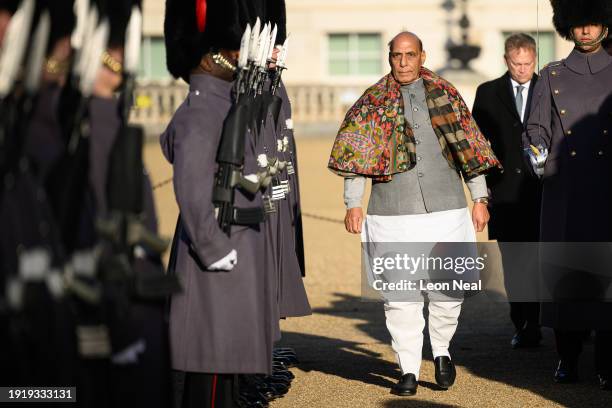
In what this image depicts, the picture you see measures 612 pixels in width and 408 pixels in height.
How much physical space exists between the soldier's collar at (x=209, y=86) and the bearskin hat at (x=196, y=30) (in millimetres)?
137

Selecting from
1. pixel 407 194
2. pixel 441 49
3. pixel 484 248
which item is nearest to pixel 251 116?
pixel 407 194

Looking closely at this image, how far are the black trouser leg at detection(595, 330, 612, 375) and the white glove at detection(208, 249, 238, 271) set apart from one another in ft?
8.26

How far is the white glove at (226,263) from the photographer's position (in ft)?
18.6

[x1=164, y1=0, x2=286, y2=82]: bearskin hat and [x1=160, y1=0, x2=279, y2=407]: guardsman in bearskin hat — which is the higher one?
[x1=164, y1=0, x2=286, y2=82]: bearskin hat

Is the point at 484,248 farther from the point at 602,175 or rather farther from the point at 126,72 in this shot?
the point at 126,72

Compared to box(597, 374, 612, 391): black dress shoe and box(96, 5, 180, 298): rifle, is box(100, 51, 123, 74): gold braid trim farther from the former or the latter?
box(597, 374, 612, 391): black dress shoe

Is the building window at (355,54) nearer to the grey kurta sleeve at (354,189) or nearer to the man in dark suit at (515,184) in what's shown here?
the man in dark suit at (515,184)

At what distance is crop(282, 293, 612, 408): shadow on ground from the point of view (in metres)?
7.31

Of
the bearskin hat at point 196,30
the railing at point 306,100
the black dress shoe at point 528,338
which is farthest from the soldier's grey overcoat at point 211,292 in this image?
the railing at point 306,100

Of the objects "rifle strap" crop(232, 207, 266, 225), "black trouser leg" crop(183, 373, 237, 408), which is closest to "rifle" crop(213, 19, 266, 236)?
"rifle strap" crop(232, 207, 266, 225)

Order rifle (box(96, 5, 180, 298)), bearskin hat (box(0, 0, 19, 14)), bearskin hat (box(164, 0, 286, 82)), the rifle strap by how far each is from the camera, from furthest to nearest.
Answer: bearskin hat (box(164, 0, 286, 82)) < the rifle strap < bearskin hat (box(0, 0, 19, 14)) < rifle (box(96, 5, 180, 298))

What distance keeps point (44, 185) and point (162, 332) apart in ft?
2.29

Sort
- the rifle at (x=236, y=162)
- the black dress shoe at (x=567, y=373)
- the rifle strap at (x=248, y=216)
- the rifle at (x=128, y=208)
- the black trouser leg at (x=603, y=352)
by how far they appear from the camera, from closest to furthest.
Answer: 1. the rifle at (x=128, y=208)
2. the rifle at (x=236, y=162)
3. the rifle strap at (x=248, y=216)
4. the black trouser leg at (x=603, y=352)
5. the black dress shoe at (x=567, y=373)

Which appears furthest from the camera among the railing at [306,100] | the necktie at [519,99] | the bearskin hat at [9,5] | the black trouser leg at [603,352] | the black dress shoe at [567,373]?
the railing at [306,100]
